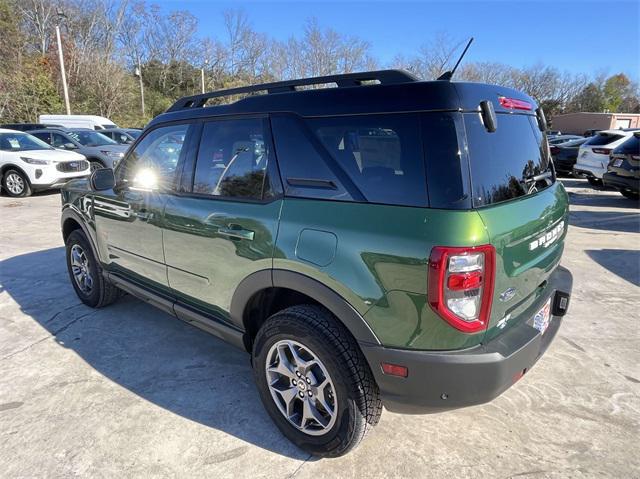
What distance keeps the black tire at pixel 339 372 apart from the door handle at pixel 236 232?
1.51 feet

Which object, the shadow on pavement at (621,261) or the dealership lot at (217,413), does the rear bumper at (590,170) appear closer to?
the shadow on pavement at (621,261)

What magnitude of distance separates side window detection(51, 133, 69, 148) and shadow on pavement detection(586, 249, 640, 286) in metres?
13.5

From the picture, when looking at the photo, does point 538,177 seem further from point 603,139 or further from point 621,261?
point 603,139

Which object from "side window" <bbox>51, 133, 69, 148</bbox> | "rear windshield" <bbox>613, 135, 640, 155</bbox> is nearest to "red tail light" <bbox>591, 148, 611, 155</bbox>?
"rear windshield" <bbox>613, 135, 640, 155</bbox>

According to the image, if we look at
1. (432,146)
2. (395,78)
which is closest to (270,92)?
(395,78)

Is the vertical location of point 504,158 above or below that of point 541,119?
below

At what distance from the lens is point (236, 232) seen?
A: 236 centimetres

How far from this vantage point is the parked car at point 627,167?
340 inches

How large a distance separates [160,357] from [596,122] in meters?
→ 49.2

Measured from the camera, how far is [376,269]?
1.80 m

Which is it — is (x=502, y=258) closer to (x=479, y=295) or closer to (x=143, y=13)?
(x=479, y=295)

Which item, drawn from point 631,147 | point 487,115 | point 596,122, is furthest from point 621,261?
point 596,122

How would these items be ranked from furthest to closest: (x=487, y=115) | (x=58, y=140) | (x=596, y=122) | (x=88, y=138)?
(x=596, y=122), (x=88, y=138), (x=58, y=140), (x=487, y=115)

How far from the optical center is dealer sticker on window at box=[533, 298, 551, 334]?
2.20 metres
